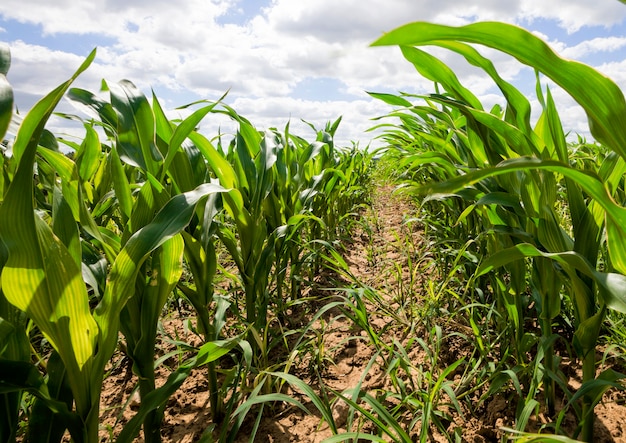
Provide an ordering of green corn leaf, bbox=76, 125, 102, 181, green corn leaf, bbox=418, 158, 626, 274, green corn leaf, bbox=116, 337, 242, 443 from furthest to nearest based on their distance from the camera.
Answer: green corn leaf, bbox=76, 125, 102, 181 < green corn leaf, bbox=116, 337, 242, 443 < green corn leaf, bbox=418, 158, 626, 274

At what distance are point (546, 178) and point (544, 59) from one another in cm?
37

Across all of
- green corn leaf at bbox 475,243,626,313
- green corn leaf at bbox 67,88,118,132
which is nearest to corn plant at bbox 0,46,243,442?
green corn leaf at bbox 67,88,118,132

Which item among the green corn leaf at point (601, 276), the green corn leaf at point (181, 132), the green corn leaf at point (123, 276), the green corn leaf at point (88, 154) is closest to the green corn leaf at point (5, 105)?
the green corn leaf at point (123, 276)

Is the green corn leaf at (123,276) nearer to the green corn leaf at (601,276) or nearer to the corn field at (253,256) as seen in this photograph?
the corn field at (253,256)

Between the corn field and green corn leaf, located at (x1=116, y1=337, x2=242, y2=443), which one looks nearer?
the corn field

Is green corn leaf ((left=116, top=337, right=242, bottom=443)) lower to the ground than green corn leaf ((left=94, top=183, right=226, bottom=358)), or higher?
lower

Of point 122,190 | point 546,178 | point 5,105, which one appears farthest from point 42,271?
point 546,178

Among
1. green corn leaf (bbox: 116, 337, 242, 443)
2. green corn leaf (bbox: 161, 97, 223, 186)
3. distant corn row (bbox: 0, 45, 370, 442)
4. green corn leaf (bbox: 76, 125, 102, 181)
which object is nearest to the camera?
distant corn row (bbox: 0, 45, 370, 442)

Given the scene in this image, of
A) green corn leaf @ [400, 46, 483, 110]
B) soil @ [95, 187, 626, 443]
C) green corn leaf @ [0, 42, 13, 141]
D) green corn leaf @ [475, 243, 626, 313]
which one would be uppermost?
green corn leaf @ [400, 46, 483, 110]

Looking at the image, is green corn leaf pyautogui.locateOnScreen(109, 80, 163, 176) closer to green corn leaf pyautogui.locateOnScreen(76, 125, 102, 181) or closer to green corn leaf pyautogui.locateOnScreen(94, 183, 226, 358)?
green corn leaf pyautogui.locateOnScreen(94, 183, 226, 358)

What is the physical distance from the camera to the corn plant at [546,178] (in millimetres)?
397

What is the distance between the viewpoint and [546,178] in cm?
72

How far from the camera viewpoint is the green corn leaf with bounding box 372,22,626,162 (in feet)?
1.28

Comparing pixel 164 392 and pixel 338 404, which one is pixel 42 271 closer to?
pixel 164 392
